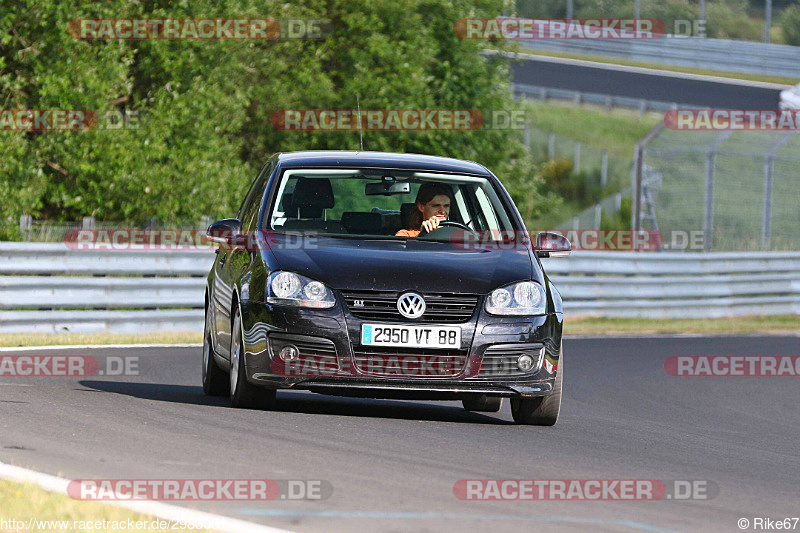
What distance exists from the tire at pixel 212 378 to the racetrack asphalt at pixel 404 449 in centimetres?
14

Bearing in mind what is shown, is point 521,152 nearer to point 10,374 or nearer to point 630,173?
point 630,173

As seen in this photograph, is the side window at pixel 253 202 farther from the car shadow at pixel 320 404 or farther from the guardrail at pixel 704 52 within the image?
the guardrail at pixel 704 52

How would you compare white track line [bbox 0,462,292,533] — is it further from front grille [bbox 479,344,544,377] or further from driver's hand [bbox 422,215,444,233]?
driver's hand [bbox 422,215,444,233]

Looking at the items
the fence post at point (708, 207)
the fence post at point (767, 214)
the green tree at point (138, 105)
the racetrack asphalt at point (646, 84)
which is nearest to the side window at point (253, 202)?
the green tree at point (138, 105)

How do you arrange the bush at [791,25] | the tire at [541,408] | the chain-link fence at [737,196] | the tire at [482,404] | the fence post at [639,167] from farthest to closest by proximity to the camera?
1. the bush at [791,25]
2. the chain-link fence at [737,196]
3. the fence post at [639,167]
4. the tire at [482,404]
5. the tire at [541,408]

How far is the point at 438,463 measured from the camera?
730 centimetres

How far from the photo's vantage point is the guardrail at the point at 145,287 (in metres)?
15.7

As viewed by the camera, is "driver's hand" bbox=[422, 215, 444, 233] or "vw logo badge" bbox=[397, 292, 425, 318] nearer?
"vw logo badge" bbox=[397, 292, 425, 318]

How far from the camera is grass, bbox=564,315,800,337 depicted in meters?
21.7

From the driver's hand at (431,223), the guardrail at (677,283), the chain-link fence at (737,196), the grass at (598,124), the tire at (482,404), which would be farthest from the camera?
the grass at (598,124)

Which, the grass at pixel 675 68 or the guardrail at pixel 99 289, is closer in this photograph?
the guardrail at pixel 99 289

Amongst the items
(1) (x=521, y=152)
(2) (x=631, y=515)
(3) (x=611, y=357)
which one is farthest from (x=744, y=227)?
(2) (x=631, y=515)

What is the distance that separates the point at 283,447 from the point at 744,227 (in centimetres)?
2368

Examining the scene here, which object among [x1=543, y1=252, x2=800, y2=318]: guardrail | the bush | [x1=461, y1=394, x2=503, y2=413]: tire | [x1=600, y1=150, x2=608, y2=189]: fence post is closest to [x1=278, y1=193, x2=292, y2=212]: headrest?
[x1=461, y1=394, x2=503, y2=413]: tire
